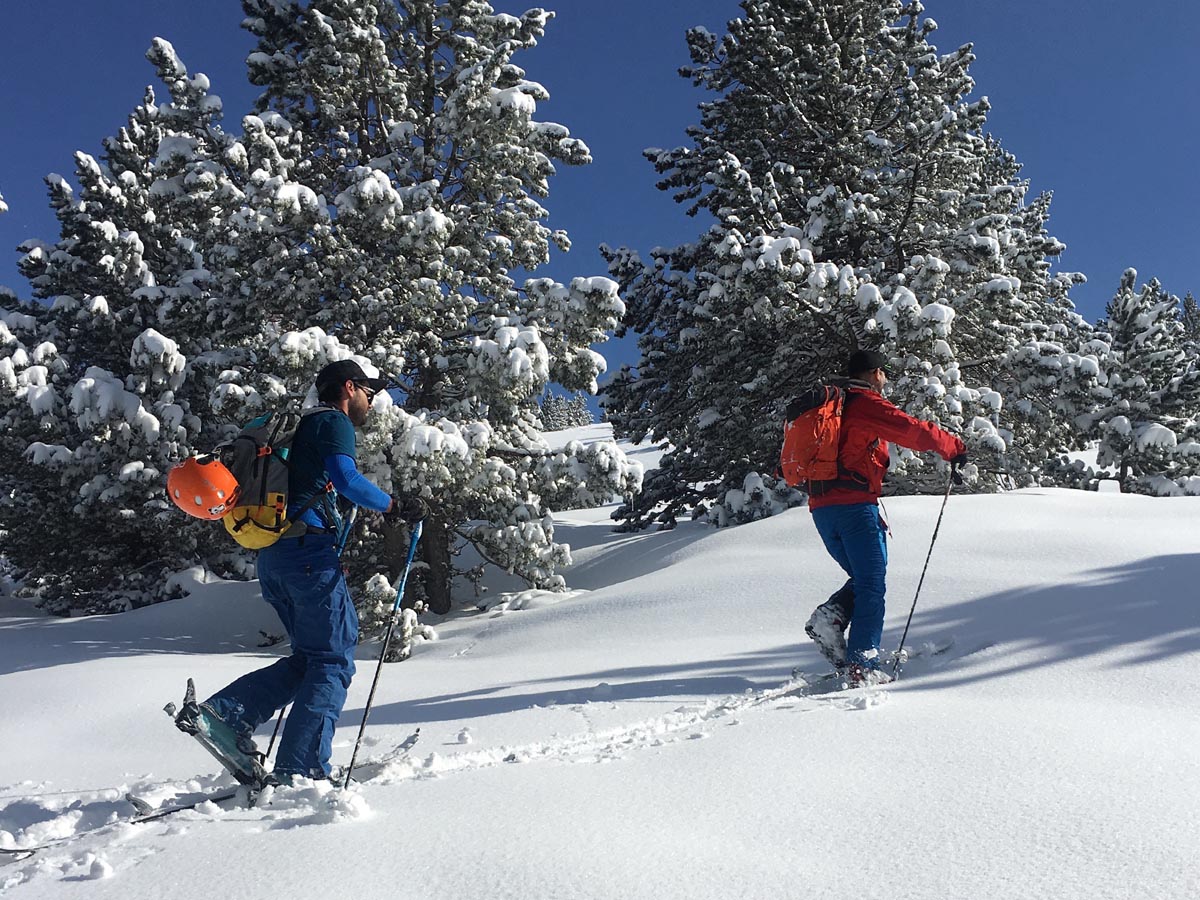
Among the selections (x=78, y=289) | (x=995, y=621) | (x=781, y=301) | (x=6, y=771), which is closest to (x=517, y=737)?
(x=6, y=771)

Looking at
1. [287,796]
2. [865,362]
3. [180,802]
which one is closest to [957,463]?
[865,362]

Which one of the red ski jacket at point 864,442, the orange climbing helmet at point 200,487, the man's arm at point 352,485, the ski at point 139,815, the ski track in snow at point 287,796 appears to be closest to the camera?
the ski track in snow at point 287,796

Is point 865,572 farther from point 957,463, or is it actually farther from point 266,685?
point 266,685

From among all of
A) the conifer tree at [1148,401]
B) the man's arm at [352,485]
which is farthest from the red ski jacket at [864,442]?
the conifer tree at [1148,401]

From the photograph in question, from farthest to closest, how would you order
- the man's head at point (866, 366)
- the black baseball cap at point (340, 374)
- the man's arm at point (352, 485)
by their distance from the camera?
the man's head at point (866, 366) → the black baseball cap at point (340, 374) → the man's arm at point (352, 485)

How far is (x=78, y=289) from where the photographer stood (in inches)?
560

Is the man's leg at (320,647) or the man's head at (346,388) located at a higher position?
the man's head at (346,388)

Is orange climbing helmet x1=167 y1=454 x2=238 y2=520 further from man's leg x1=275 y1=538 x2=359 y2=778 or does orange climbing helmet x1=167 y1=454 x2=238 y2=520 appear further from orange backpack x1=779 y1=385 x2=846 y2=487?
orange backpack x1=779 y1=385 x2=846 y2=487

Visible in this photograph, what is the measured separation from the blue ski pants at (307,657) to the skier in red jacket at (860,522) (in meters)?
2.85

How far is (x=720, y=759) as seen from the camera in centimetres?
304

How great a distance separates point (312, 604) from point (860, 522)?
10.5 ft

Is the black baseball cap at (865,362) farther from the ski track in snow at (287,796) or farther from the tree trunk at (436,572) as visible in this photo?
the tree trunk at (436,572)

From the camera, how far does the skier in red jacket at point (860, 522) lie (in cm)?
460

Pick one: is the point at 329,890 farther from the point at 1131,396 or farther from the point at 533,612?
the point at 1131,396
